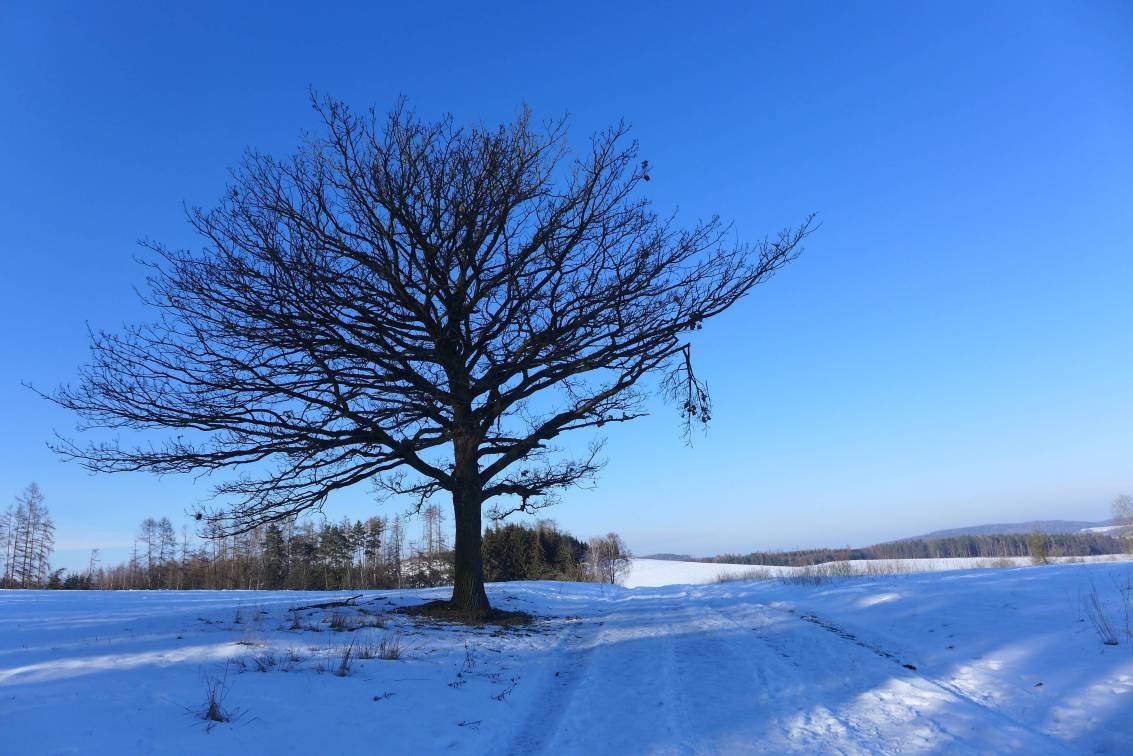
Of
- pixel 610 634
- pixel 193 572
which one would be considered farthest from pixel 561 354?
pixel 193 572

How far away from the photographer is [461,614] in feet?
36.8

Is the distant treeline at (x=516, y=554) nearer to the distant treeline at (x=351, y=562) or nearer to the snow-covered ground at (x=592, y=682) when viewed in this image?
the distant treeline at (x=351, y=562)

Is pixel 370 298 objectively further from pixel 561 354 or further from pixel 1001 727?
pixel 1001 727

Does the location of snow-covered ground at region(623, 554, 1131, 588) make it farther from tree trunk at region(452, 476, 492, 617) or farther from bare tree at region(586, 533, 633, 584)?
tree trunk at region(452, 476, 492, 617)

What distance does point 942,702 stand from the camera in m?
5.53

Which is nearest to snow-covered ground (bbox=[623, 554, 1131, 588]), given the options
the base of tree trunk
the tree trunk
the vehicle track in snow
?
the vehicle track in snow

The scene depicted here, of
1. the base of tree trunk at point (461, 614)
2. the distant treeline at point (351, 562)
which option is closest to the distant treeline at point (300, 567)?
the distant treeline at point (351, 562)

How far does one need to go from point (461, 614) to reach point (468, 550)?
1.18 m

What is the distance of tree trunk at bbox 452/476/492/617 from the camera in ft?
38.0

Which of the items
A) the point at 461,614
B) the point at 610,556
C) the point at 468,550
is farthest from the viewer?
the point at 610,556

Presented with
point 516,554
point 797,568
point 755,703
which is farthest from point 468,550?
point 516,554

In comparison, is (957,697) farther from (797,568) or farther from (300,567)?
(300,567)

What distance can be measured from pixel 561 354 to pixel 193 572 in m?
55.6

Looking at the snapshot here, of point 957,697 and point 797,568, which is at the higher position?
point 957,697
